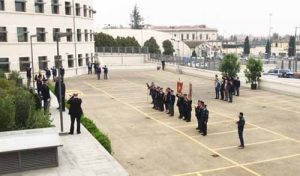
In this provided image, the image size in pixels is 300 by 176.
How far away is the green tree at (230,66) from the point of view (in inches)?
1430

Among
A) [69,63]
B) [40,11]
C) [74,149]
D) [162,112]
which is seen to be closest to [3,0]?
[40,11]

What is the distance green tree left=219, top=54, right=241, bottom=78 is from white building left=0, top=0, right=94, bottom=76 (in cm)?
1740

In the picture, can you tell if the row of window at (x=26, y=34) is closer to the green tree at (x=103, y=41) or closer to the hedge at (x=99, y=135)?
the hedge at (x=99, y=135)

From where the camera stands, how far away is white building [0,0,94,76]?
1646 inches

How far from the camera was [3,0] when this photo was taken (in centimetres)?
4106

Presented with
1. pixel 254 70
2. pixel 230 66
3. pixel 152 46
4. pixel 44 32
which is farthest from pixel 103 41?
pixel 254 70

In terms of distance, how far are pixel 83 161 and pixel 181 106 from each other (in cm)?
1115

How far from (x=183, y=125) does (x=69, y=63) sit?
30399 mm

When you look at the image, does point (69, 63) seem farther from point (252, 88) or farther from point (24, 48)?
point (252, 88)

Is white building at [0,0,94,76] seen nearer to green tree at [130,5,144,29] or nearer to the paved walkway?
the paved walkway

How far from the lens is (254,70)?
35.3 m

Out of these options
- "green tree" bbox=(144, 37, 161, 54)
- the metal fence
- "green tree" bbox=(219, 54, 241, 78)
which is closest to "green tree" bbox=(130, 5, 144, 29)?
"green tree" bbox=(144, 37, 161, 54)

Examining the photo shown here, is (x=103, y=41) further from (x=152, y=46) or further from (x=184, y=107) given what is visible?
(x=184, y=107)

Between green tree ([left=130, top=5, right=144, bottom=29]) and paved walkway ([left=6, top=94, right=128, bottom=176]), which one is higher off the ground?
green tree ([left=130, top=5, right=144, bottom=29])
